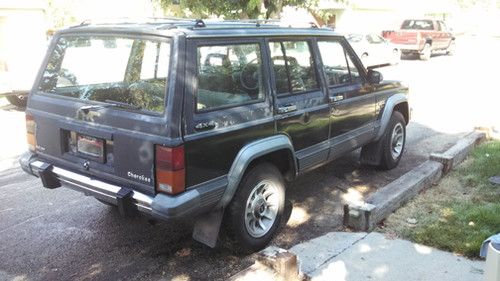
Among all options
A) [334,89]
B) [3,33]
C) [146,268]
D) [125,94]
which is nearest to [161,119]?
[125,94]

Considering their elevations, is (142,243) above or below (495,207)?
below

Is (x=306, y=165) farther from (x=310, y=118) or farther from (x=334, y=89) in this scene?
(x=334, y=89)

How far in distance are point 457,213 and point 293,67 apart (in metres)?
→ 2.07

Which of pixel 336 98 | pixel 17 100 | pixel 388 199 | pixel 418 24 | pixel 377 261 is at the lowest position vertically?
pixel 17 100

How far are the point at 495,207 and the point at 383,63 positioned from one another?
51.7ft

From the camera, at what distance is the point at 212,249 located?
435 cm

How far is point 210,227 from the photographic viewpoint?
391cm

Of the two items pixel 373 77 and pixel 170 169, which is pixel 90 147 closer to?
pixel 170 169

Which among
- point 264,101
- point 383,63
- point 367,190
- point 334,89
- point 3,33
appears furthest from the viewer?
point 383,63

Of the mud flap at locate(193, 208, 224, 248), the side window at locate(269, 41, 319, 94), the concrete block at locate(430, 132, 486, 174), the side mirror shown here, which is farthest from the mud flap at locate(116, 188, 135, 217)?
the concrete block at locate(430, 132, 486, 174)

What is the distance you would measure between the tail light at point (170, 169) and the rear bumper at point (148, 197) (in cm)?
6

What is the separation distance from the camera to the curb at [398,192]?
4.44 metres

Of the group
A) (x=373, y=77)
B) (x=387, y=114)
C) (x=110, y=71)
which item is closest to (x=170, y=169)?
(x=110, y=71)

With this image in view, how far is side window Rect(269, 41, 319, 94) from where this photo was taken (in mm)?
4395
